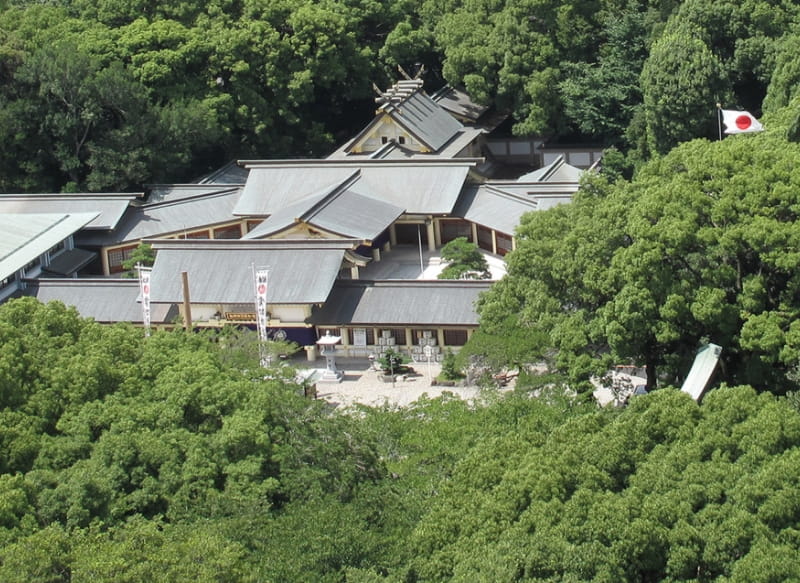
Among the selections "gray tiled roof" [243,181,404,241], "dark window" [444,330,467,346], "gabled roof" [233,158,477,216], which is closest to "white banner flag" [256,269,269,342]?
"dark window" [444,330,467,346]

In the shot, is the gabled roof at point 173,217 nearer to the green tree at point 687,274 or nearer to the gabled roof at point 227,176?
the gabled roof at point 227,176

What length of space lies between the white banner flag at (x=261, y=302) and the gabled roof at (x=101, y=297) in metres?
3.51

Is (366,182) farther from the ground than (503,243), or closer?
farther from the ground

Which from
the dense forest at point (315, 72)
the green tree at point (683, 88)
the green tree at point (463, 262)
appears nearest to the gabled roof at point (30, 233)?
the dense forest at point (315, 72)

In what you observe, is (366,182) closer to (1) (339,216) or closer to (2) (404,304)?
(1) (339,216)

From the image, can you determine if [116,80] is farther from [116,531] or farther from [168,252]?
[116,531]

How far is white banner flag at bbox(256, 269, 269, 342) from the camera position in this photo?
3666 centimetres

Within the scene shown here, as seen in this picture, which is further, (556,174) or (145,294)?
(556,174)

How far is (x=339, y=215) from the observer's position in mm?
44969

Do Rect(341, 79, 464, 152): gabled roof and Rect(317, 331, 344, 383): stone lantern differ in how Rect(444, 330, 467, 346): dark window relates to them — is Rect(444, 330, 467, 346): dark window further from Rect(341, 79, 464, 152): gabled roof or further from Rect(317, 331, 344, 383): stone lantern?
Rect(341, 79, 464, 152): gabled roof

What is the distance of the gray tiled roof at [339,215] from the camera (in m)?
43.8

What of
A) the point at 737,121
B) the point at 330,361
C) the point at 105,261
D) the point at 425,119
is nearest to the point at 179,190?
the point at 105,261

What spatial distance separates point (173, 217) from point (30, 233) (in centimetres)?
540

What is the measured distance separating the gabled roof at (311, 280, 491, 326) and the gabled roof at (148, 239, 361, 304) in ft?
2.19
